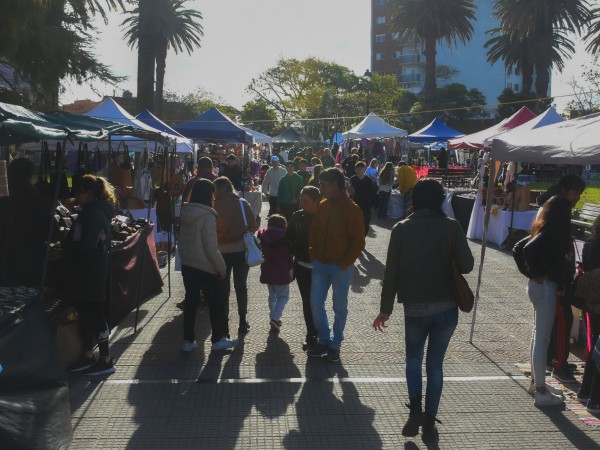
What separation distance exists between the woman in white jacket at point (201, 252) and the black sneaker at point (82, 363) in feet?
3.23

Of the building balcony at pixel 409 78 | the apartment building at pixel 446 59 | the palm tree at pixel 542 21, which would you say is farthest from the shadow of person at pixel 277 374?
the building balcony at pixel 409 78

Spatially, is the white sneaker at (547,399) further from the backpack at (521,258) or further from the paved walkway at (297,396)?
the backpack at (521,258)

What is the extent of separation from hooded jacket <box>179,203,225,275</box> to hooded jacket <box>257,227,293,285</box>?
104 centimetres

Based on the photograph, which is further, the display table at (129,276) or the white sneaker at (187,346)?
the display table at (129,276)

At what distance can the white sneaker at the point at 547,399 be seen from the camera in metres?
5.71

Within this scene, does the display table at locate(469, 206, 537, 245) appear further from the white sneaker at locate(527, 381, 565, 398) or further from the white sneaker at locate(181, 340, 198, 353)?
the white sneaker at locate(181, 340, 198, 353)

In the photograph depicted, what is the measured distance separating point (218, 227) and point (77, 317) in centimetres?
176

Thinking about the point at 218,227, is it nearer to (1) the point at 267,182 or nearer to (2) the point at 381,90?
(1) the point at 267,182

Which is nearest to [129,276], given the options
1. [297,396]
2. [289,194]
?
[297,396]

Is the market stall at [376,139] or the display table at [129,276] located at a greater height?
the market stall at [376,139]

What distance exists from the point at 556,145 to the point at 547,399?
2.53 m

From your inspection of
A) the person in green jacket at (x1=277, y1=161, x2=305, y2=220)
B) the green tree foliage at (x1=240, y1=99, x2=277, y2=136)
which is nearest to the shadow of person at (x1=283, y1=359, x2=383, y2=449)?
the person in green jacket at (x1=277, y1=161, x2=305, y2=220)

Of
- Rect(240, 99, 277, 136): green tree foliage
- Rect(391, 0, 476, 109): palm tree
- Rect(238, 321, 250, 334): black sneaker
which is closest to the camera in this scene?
Rect(238, 321, 250, 334): black sneaker

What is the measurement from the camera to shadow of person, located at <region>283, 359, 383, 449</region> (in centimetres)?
505
